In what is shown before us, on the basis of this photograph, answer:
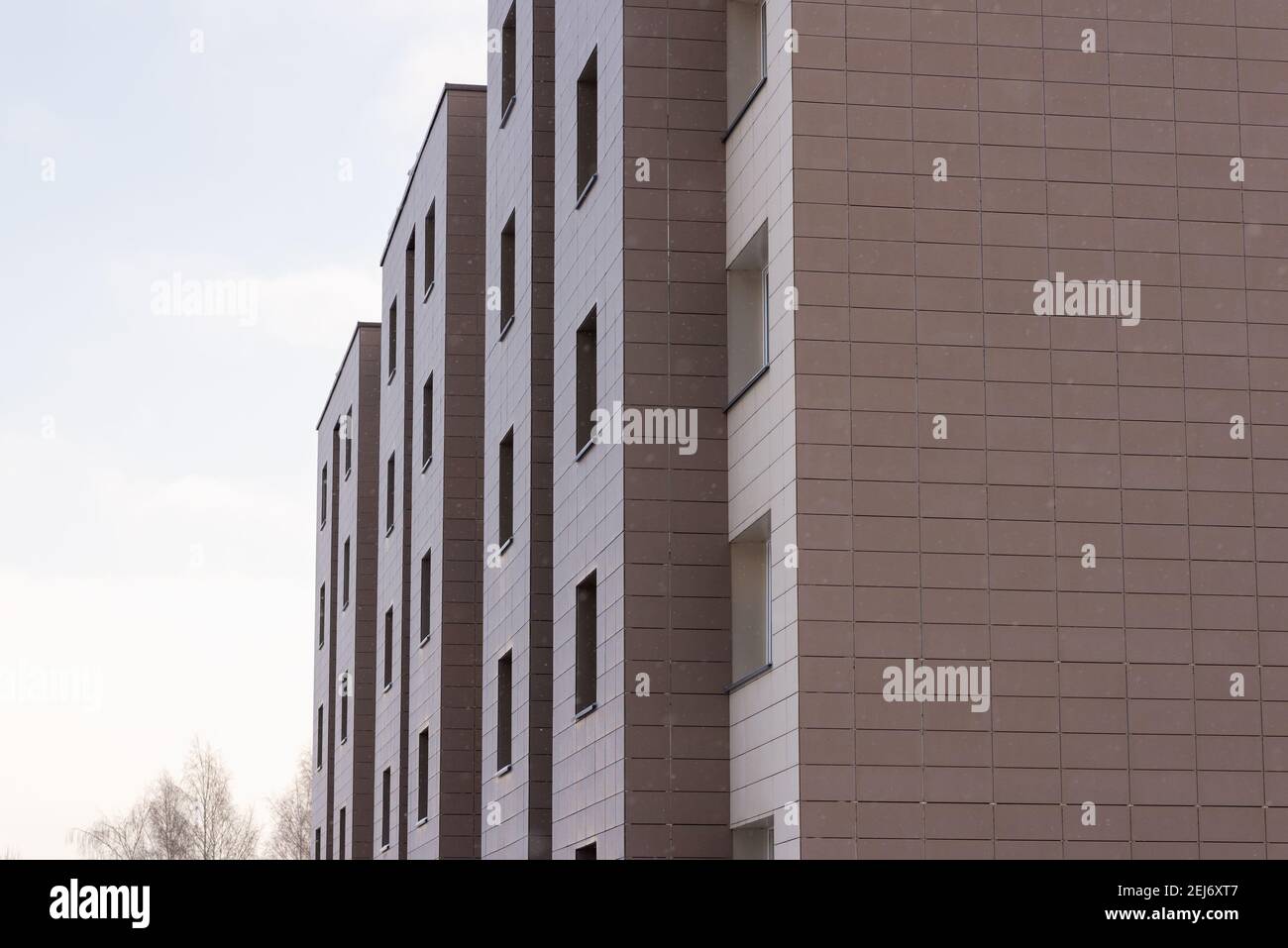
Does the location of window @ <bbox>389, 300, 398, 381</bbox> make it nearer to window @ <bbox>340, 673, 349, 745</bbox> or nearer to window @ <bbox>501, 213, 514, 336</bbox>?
window @ <bbox>340, 673, 349, 745</bbox>

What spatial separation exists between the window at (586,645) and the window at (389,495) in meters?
16.8

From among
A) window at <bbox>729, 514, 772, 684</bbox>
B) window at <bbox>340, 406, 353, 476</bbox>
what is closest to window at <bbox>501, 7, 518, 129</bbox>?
window at <bbox>729, 514, 772, 684</bbox>

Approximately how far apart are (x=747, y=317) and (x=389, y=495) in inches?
789

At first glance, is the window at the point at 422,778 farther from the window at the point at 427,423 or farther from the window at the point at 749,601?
the window at the point at 749,601

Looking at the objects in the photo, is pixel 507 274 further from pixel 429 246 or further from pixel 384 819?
pixel 384 819

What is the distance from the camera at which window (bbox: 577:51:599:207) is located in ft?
69.2

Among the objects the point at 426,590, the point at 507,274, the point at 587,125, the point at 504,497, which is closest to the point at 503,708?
the point at 504,497

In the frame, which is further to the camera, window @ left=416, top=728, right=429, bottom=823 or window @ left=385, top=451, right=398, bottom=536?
window @ left=385, top=451, right=398, bottom=536

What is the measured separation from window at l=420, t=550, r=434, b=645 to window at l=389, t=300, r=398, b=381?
20.1 ft

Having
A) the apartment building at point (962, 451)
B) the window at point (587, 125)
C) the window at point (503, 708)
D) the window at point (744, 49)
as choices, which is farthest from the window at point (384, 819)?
the window at point (744, 49)
